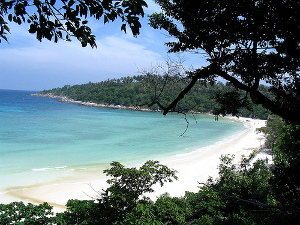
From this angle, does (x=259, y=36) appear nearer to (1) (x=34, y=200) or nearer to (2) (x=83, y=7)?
(2) (x=83, y=7)

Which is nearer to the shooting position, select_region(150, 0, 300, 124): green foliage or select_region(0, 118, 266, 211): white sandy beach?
select_region(150, 0, 300, 124): green foliage

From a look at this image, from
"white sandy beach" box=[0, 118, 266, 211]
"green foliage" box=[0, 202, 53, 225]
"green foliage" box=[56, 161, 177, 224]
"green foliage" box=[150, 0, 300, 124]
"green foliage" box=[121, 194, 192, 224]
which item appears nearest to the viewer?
"green foliage" box=[150, 0, 300, 124]

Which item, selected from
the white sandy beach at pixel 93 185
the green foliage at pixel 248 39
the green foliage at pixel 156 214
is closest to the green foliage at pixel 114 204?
the green foliage at pixel 156 214

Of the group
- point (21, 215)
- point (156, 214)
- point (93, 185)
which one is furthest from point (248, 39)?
point (93, 185)

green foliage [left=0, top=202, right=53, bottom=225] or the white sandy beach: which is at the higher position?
green foliage [left=0, top=202, right=53, bottom=225]

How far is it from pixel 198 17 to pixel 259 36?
2.53 feet

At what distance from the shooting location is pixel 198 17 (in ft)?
9.03

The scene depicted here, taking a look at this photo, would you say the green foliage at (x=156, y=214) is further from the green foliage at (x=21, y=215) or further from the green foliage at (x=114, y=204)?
the green foliage at (x=21, y=215)

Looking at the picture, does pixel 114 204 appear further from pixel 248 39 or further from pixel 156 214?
pixel 248 39

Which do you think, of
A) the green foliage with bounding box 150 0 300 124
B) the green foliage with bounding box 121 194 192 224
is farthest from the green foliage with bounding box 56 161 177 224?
the green foliage with bounding box 150 0 300 124

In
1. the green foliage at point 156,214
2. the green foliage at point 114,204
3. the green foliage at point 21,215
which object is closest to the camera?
the green foliage at point 156,214

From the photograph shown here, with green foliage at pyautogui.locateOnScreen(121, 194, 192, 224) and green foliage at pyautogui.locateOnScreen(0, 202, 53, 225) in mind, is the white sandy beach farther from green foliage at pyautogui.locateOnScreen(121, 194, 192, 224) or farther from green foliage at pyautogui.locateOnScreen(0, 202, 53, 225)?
green foliage at pyautogui.locateOnScreen(121, 194, 192, 224)

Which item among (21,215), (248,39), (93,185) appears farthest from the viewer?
(93,185)

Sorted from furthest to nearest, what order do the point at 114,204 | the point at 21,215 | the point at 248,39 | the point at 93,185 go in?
the point at 93,185
the point at 114,204
the point at 21,215
the point at 248,39
